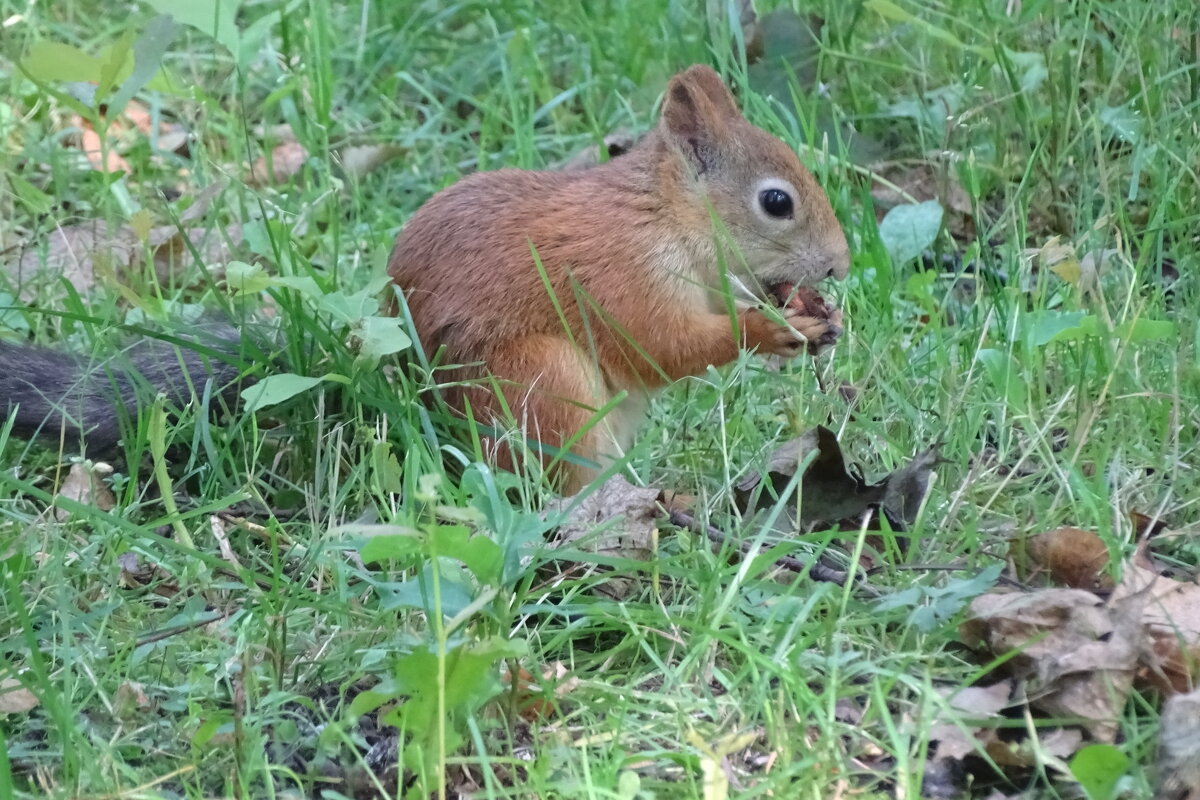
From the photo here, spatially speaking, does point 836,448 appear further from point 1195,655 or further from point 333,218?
point 333,218

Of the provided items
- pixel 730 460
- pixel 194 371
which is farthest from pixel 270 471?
pixel 730 460

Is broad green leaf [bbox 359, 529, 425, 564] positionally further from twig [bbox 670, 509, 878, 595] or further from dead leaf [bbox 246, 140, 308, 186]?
dead leaf [bbox 246, 140, 308, 186]

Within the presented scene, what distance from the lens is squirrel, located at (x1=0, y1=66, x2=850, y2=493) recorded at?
2.57 meters

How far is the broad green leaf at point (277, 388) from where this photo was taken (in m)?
2.35

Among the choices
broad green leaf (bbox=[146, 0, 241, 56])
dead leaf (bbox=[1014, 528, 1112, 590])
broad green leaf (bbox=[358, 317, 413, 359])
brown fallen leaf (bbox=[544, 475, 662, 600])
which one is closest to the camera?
dead leaf (bbox=[1014, 528, 1112, 590])

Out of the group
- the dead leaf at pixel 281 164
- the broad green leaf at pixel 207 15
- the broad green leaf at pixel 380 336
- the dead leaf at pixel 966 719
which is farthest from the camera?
the dead leaf at pixel 281 164

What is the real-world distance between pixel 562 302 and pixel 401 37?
189cm

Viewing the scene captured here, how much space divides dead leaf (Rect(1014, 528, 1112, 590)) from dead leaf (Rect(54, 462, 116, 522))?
1.61 meters

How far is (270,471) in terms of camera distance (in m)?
2.54

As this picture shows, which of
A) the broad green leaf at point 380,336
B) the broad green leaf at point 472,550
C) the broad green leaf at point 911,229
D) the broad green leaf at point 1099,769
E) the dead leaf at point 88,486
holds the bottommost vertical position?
the dead leaf at point 88,486

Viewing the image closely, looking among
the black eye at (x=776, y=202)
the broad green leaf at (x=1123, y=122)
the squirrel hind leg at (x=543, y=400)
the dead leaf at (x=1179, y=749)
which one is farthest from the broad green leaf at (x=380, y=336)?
the broad green leaf at (x=1123, y=122)

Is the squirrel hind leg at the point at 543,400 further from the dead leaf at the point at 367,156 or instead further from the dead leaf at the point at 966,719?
the dead leaf at the point at 367,156

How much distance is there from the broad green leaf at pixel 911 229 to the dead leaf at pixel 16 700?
6.80 feet

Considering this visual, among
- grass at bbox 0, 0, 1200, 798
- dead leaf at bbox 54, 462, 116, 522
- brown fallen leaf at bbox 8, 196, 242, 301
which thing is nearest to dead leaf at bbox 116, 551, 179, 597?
grass at bbox 0, 0, 1200, 798
